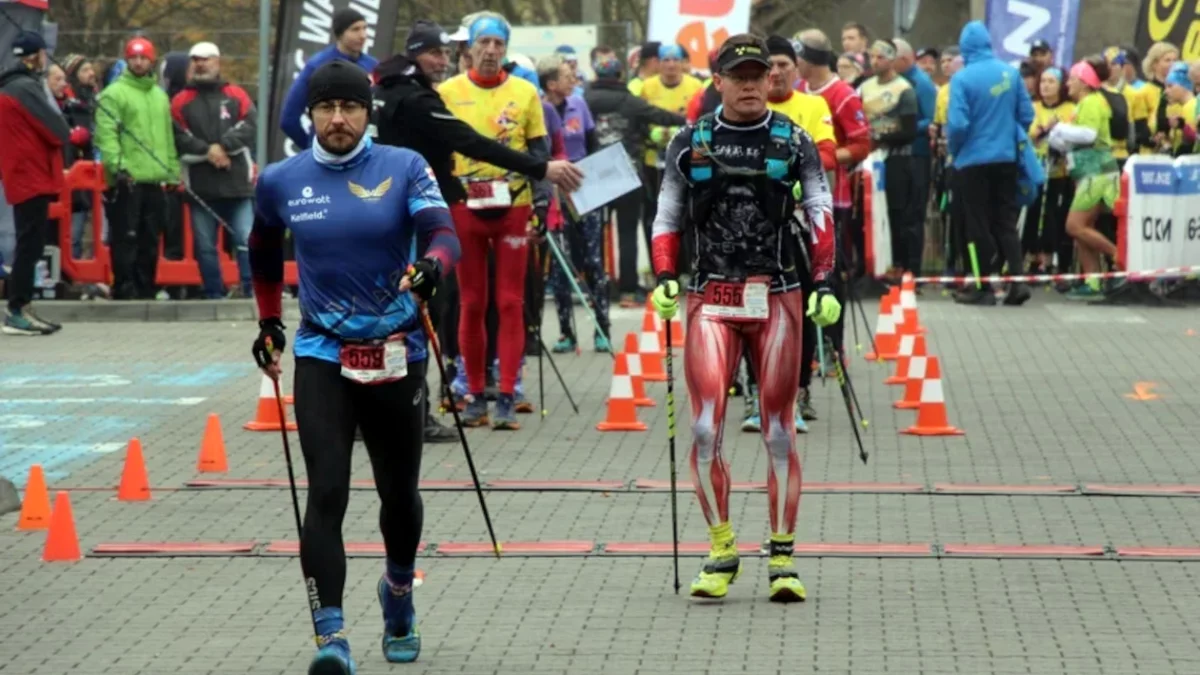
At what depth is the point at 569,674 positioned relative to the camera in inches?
299

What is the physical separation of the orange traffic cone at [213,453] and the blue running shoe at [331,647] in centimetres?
480

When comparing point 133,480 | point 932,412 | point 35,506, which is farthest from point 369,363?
→ point 932,412

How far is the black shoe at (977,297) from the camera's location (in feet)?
72.4

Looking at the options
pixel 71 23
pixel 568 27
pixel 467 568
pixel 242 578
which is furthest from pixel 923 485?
pixel 71 23

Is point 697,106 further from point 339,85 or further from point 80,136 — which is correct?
point 80,136

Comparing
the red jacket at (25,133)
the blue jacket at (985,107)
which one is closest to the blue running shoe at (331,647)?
the red jacket at (25,133)

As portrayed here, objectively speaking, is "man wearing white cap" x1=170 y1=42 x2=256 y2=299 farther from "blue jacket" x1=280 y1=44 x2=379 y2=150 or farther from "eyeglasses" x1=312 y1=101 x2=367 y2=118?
"eyeglasses" x1=312 y1=101 x2=367 y2=118

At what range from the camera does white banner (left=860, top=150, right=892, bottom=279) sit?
2330 centimetres

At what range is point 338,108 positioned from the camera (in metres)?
7.60

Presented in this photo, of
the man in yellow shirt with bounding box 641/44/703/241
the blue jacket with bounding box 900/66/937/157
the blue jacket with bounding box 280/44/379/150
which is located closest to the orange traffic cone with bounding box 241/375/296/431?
the blue jacket with bounding box 280/44/379/150

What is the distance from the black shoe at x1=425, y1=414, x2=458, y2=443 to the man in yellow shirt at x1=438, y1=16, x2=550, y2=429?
0.46 metres

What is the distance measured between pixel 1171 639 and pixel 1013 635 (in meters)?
0.51

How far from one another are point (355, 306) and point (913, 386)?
7456 mm

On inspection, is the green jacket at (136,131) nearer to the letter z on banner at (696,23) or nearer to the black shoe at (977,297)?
the letter z on banner at (696,23)
